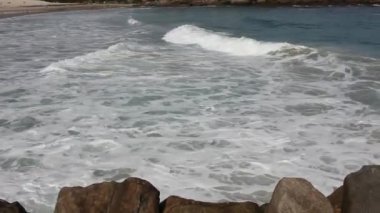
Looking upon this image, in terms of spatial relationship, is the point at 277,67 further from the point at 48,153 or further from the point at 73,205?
the point at 73,205

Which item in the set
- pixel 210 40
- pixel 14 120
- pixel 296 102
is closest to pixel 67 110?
pixel 14 120

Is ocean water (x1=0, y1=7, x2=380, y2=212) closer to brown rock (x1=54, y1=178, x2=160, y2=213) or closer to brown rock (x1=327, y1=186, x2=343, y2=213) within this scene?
brown rock (x1=54, y1=178, x2=160, y2=213)

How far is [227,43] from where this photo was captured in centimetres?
2402

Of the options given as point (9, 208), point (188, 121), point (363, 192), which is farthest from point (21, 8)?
point (363, 192)

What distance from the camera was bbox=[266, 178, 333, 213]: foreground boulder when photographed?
439 centimetres

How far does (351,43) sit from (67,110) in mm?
17406

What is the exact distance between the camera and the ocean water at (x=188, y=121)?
7.39 m

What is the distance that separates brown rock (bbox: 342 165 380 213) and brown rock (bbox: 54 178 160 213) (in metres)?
1.88

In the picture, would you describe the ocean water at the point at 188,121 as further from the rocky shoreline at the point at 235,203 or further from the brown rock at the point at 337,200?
the brown rock at the point at 337,200

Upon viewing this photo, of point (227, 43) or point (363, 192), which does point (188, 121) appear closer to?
point (363, 192)

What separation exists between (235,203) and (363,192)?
126cm

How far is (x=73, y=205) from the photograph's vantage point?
509 centimetres

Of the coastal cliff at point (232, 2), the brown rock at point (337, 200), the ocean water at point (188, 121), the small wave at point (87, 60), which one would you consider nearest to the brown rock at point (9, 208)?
the ocean water at point (188, 121)

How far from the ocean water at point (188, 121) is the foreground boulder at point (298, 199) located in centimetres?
218
